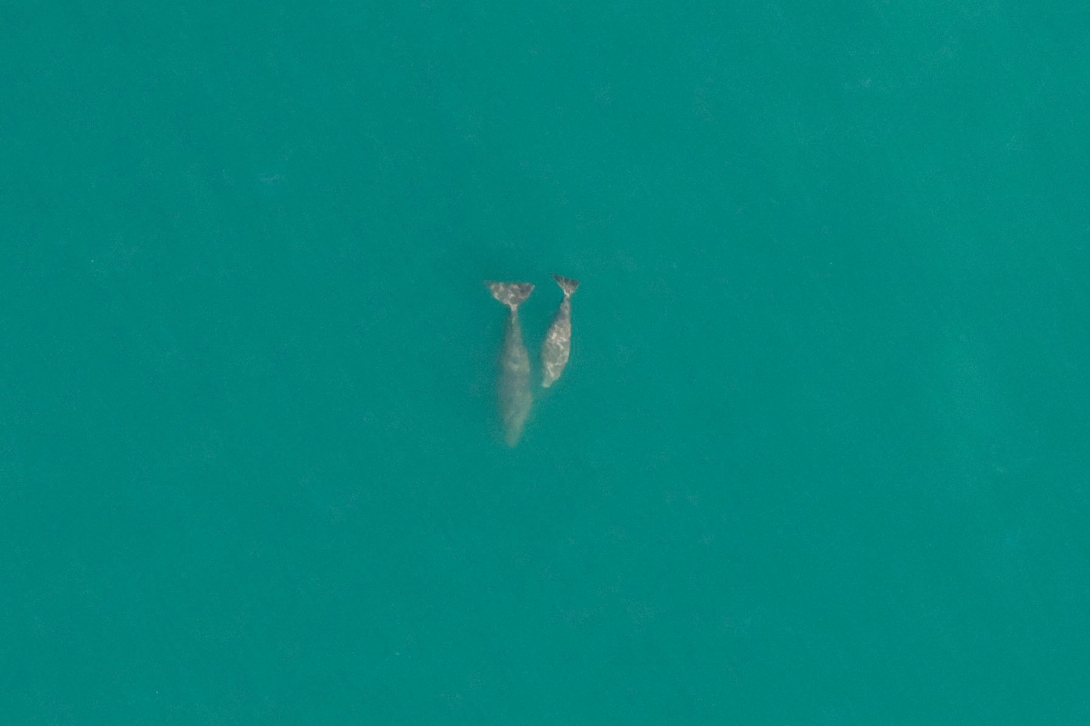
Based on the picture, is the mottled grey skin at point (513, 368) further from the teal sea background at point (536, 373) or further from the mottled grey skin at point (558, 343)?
the mottled grey skin at point (558, 343)

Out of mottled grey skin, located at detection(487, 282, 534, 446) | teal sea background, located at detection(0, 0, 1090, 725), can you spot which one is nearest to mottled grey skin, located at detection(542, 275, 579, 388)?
teal sea background, located at detection(0, 0, 1090, 725)

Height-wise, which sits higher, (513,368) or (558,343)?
(558,343)

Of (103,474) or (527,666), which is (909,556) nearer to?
(527,666)

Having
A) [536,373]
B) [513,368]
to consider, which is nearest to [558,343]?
[536,373]

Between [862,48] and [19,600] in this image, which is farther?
[862,48]

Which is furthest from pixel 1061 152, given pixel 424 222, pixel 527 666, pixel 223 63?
pixel 223 63

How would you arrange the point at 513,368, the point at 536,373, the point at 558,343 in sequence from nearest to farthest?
the point at 513,368 → the point at 558,343 → the point at 536,373

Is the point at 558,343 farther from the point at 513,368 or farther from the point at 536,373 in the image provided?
the point at 513,368

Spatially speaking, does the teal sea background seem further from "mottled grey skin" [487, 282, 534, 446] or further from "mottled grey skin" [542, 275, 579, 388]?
"mottled grey skin" [487, 282, 534, 446]
